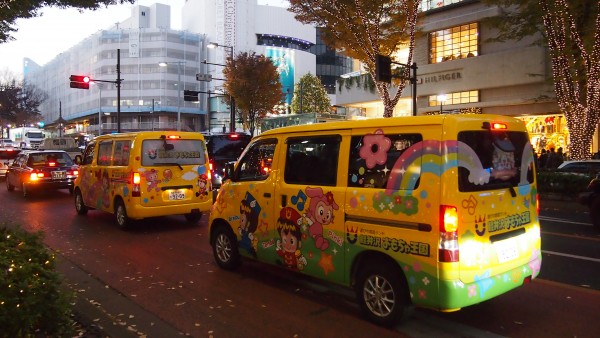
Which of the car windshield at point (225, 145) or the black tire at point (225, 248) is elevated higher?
the car windshield at point (225, 145)

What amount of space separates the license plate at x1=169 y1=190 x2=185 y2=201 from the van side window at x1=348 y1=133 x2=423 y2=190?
5830mm

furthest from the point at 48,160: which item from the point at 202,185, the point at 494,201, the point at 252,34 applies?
the point at 252,34

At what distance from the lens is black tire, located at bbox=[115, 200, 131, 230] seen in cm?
968

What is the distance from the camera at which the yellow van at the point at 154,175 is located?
367 inches

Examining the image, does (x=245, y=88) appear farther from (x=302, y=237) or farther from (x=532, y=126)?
(x=302, y=237)

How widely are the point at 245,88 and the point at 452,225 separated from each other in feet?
116

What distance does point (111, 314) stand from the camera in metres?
5.04

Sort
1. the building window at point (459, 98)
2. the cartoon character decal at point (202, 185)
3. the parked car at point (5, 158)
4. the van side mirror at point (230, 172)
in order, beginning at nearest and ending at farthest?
the van side mirror at point (230, 172), the cartoon character decal at point (202, 185), the parked car at point (5, 158), the building window at point (459, 98)

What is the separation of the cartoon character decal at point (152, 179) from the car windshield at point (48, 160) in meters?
8.90

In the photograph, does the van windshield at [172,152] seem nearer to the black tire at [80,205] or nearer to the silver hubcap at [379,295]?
the black tire at [80,205]

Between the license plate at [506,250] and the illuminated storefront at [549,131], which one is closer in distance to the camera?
the license plate at [506,250]

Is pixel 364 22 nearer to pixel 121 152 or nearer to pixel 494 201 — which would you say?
pixel 121 152

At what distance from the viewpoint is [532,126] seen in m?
25.9

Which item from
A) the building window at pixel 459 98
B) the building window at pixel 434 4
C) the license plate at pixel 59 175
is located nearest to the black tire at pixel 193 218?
the license plate at pixel 59 175
